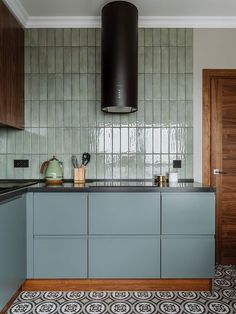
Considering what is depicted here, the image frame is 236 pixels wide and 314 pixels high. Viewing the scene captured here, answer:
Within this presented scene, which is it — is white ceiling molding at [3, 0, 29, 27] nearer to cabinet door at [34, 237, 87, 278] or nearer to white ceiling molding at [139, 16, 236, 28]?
white ceiling molding at [139, 16, 236, 28]

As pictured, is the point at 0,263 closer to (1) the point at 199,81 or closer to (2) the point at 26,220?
(2) the point at 26,220

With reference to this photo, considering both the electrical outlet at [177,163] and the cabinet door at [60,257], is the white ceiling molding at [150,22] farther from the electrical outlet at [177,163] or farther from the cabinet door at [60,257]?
the cabinet door at [60,257]

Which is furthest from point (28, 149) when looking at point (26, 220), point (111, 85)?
point (111, 85)

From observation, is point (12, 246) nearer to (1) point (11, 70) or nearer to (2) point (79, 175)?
(2) point (79, 175)

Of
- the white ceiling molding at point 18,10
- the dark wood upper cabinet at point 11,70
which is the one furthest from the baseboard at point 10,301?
the white ceiling molding at point 18,10

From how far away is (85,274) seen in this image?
2.09 meters

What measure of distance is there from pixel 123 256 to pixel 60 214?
58 centimetres

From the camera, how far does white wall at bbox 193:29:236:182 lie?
2.64 meters

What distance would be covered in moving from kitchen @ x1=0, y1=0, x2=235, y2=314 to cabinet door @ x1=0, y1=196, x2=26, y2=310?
75 cm

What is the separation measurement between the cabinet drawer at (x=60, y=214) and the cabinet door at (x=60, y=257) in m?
0.07

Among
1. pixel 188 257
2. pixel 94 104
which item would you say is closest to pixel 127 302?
pixel 188 257

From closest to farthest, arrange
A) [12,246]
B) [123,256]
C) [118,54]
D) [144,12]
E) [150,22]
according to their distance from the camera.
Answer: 1. [12,246]
2. [123,256]
3. [118,54]
4. [144,12]
5. [150,22]

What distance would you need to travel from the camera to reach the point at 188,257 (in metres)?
2.09

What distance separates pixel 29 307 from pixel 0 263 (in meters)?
0.48
